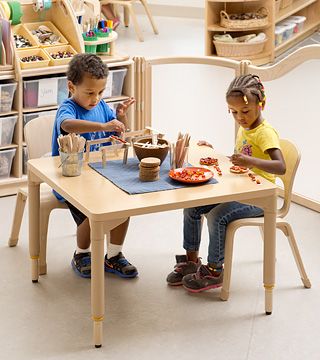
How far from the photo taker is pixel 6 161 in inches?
183

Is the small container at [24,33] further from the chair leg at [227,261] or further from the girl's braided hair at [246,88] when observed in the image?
the chair leg at [227,261]

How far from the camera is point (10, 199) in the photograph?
4637 millimetres

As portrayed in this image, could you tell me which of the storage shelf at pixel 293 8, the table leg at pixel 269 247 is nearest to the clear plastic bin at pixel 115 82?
the table leg at pixel 269 247

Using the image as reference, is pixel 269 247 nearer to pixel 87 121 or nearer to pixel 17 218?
pixel 87 121

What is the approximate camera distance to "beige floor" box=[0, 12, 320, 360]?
308 centimetres

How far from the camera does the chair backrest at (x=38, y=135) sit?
12.5 ft

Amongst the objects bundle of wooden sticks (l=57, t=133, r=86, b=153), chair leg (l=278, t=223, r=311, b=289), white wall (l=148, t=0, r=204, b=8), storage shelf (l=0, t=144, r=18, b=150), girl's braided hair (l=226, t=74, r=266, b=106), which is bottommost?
chair leg (l=278, t=223, r=311, b=289)

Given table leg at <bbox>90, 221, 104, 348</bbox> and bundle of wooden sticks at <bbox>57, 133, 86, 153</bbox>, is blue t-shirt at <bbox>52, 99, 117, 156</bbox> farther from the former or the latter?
table leg at <bbox>90, 221, 104, 348</bbox>

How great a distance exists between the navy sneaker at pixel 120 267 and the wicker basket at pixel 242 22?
13.8 feet

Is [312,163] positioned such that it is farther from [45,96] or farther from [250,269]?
[45,96]

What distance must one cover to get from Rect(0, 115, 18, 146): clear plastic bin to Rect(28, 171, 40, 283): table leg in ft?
3.76

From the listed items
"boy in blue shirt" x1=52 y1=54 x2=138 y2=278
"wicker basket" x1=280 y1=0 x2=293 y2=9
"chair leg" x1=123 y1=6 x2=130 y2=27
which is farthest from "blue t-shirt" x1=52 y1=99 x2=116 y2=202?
"chair leg" x1=123 y1=6 x2=130 y2=27

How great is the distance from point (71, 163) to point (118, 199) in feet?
1.02

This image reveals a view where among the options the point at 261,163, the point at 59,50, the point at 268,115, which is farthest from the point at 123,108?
the point at 268,115
